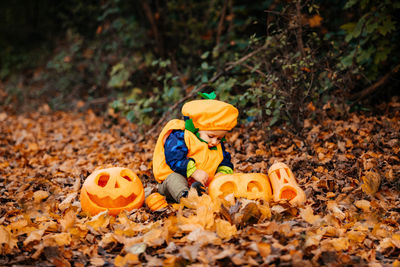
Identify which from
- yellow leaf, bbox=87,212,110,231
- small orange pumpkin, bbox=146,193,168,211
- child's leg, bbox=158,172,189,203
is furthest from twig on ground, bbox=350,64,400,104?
yellow leaf, bbox=87,212,110,231

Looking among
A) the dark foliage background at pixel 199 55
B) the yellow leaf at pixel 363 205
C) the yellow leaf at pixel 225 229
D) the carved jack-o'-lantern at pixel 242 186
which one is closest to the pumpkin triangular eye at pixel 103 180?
the carved jack-o'-lantern at pixel 242 186

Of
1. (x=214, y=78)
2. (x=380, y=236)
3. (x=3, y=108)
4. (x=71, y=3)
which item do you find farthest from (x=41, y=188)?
(x=71, y=3)

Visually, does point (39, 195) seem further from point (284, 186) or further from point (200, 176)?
point (284, 186)

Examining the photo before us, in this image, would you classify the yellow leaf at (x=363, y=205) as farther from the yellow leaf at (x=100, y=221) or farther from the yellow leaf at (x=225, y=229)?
Result: the yellow leaf at (x=100, y=221)

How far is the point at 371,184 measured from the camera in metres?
3.24

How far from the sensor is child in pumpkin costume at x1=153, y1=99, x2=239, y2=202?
3160 mm

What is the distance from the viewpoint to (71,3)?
1059cm

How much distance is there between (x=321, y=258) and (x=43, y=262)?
5.67 feet

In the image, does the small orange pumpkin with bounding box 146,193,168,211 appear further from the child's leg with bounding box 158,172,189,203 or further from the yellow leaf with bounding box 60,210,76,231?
the yellow leaf with bounding box 60,210,76,231

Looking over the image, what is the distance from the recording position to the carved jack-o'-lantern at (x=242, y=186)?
3064 mm

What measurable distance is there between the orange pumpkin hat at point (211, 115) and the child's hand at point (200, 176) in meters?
0.38

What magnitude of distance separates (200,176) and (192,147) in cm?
27

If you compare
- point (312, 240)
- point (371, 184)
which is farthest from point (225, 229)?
point (371, 184)

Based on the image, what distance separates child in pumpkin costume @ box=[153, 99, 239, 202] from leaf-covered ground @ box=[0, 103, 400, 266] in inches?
9.9
